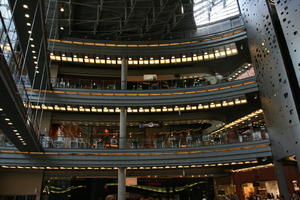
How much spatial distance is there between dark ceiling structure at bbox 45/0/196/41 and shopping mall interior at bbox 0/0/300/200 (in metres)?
0.10

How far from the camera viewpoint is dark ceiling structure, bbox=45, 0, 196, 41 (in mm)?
20562

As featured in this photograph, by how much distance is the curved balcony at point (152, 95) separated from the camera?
757 inches

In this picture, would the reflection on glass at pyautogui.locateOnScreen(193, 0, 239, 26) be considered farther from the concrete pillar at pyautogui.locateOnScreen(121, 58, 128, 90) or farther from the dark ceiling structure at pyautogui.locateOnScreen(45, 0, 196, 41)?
the concrete pillar at pyautogui.locateOnScreen(121, 58, 128, 90)

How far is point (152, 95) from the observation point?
67.5 ft

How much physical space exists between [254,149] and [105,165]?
1008 cm

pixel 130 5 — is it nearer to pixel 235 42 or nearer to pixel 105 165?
pixel 235 42

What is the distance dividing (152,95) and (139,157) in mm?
5182

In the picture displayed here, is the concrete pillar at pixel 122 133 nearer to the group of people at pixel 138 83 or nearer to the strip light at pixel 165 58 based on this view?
the group of people at pixel 138 83

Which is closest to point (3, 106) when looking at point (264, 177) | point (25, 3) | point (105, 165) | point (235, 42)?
point (25, 3)

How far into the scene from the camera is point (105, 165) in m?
17.8

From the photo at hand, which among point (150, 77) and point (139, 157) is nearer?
point (139, 157)

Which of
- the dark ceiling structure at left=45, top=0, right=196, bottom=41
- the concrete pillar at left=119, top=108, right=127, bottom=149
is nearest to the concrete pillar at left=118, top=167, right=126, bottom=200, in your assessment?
the concrete pillar at left=119, top=108, right=127, bottom=149

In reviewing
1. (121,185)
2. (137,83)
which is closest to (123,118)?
(137,83)

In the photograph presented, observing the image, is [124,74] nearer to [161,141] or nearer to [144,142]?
[144,142]
